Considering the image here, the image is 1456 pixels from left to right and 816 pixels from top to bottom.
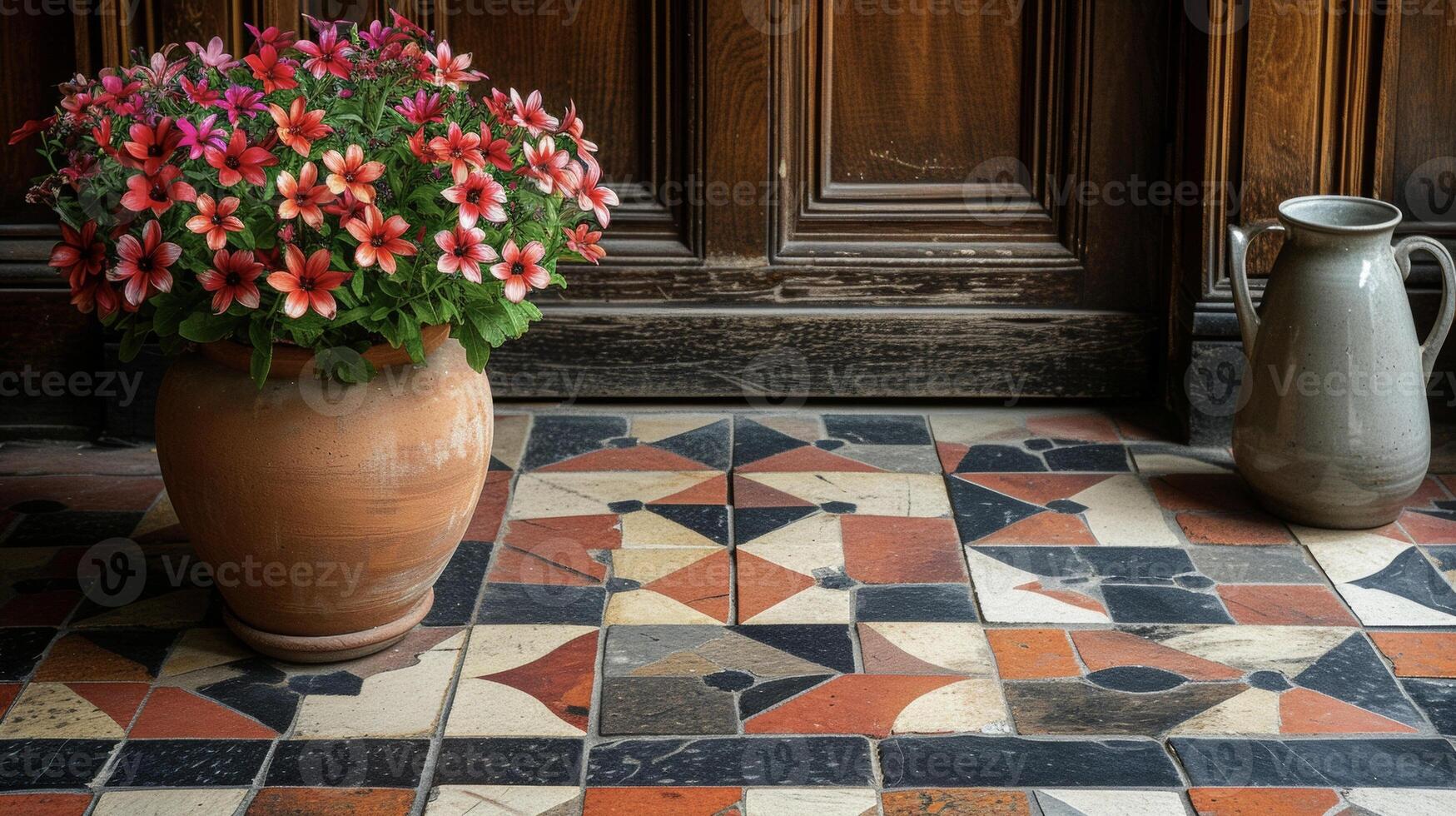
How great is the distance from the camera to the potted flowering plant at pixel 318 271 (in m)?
2.01

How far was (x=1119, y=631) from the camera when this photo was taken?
245 centimetres

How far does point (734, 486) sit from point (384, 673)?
91 cm

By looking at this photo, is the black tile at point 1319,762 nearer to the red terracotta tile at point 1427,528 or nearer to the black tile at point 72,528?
the red terracotta tile at point 1427,528

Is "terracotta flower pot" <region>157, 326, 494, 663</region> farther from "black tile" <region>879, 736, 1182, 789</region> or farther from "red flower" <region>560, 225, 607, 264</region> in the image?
"black tile" <region>879, 736, 1182, 789</region>

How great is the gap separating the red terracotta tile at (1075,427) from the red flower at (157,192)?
6.31ft

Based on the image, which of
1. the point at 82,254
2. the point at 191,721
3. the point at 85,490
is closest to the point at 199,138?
the point at 82,254

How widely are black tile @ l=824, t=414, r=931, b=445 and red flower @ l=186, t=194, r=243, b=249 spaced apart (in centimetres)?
160

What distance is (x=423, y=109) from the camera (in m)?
2.10

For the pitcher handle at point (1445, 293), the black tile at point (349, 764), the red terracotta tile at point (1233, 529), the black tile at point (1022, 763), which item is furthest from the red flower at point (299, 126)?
the pitcher handle at point (1445, 293)

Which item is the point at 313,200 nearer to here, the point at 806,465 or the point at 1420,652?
the point at 806,465

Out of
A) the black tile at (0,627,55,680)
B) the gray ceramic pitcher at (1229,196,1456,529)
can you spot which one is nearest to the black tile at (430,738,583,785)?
the black tile at (0,627,55,680)

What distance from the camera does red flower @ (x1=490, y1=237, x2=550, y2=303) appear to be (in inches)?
81.7

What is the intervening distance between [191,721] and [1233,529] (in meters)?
1.83

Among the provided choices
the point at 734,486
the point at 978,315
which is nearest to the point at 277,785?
the point at 734,486
